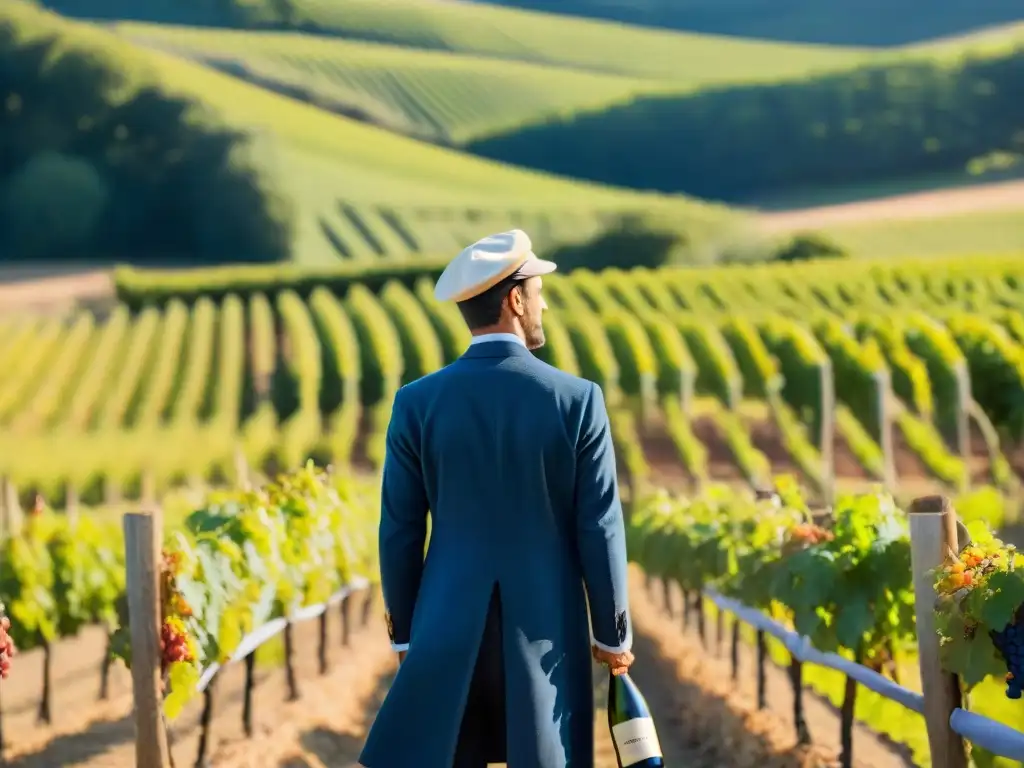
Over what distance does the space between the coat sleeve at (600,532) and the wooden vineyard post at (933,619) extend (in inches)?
38.4

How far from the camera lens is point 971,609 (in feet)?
11.3

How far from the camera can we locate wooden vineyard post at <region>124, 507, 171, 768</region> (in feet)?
14.9

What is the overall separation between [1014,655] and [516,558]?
1012mm

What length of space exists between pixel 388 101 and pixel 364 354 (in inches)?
1056

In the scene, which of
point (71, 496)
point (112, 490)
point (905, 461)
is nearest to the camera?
point (71, 496)

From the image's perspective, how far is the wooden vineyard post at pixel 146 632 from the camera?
14.9 feet

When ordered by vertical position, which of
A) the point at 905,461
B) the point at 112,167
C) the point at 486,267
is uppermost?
the point at 112,167

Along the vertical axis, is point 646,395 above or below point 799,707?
above

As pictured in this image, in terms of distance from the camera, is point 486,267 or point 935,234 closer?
point 486,267

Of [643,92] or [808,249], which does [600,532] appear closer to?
[808,249]

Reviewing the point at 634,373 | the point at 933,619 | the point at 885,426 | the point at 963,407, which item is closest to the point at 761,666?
the point at 933,619

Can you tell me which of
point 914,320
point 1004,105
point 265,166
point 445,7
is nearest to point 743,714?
point 914,320

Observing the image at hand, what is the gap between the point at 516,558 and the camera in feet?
10.2

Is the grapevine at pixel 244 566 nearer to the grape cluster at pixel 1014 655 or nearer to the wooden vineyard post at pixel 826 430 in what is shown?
the grape cluster at pixel 1014 655
